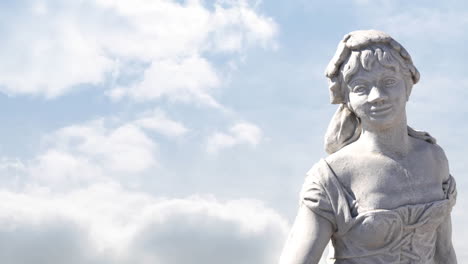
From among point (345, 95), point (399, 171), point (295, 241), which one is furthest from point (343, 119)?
point (295, 241)

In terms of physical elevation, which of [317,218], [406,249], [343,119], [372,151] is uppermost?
[343,119]

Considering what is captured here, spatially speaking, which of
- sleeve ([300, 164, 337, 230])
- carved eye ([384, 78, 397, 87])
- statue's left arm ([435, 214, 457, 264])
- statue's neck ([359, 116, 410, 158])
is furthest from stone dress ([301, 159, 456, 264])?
carved eye ([384, 78, 397, 87])

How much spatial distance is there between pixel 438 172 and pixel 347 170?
3.05 ft

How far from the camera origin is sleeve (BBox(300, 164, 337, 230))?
6559mm

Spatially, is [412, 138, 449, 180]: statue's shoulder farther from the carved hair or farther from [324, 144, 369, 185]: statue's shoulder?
[324, 144, 369, 185]: statue's shoulder

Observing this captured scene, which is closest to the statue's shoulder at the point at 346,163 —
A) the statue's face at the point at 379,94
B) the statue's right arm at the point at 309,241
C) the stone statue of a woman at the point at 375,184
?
the stone statue of a woman at the point at 375,184

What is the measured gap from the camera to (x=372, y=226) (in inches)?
252

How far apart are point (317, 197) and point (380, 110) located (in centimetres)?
102

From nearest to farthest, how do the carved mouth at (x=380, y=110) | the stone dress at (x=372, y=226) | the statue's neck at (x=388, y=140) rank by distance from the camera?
the stone dress at (x=372, y=226)
the carved mouth at (x=380, y=110)
the statue's neck at (x=388, y=140)

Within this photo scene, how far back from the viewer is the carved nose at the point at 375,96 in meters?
6.60

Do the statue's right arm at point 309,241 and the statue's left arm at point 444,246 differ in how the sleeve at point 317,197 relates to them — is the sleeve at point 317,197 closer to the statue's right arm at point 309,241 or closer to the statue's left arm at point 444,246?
the statue's right arm at point 309,241

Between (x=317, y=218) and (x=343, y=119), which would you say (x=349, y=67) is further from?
(x=317, y=218)

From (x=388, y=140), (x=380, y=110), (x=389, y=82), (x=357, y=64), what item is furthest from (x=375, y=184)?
(x=357, y=64)

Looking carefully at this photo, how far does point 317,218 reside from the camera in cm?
658
